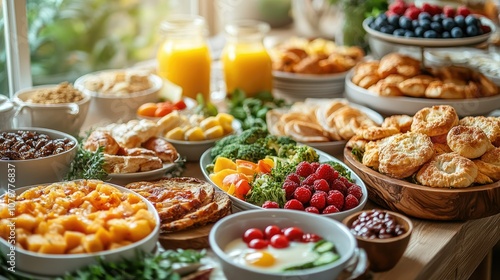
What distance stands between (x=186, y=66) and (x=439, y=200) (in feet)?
4.17

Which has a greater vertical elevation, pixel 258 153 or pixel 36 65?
pixel 258 153

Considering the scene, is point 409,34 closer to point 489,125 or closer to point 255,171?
point 489,125

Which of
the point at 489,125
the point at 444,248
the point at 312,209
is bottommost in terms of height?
the point at 444,248

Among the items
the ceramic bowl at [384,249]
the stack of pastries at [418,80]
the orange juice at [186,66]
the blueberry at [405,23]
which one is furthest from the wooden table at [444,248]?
the blueberry at [405,23]

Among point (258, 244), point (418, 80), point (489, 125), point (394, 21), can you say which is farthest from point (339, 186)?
point (394, 21)

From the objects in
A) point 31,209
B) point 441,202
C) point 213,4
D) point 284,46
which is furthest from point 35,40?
point 441,202

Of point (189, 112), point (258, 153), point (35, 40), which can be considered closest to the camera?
point (258, 153)

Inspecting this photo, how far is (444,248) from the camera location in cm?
184

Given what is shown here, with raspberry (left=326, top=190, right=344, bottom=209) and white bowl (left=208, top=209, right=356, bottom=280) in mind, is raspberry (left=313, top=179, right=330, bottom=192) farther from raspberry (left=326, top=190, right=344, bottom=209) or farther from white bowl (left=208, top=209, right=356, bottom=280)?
white bowl (left=208, top=209, right=356, bottom=280)

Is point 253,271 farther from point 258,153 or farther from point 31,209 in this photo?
point 258,153

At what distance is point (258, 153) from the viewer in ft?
7.18

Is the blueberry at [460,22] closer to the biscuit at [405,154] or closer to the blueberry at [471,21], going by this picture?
the blueberry at [471,21]

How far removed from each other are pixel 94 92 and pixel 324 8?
1607 millimetres

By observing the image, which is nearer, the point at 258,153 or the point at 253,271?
the point at 253,271
